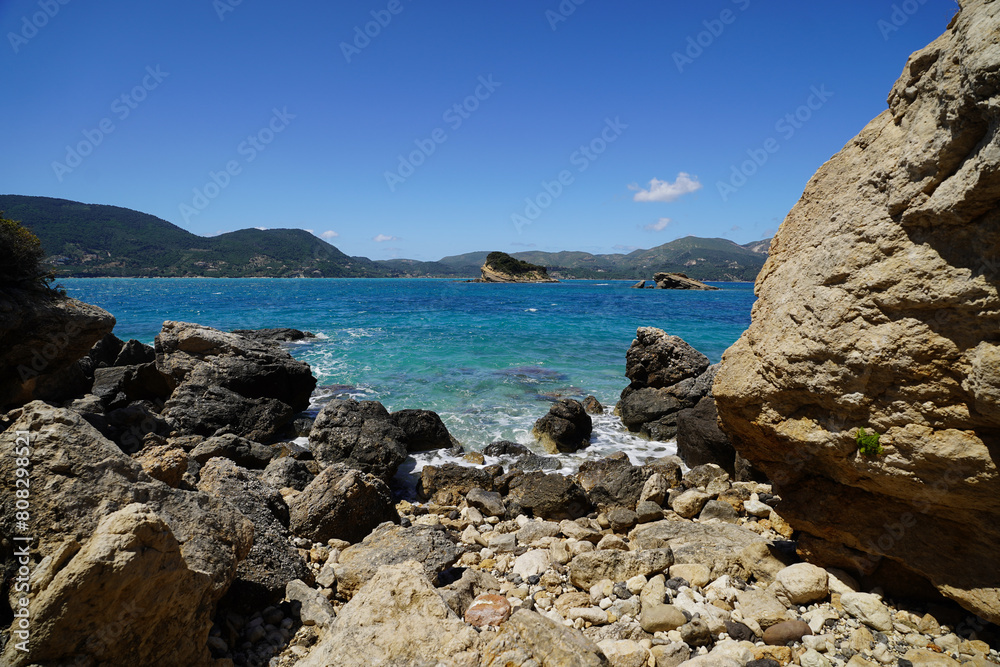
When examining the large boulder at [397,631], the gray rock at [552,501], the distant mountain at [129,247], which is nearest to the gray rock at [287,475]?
the gray rock at [552,501]

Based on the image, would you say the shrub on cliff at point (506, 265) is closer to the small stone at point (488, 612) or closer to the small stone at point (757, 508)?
the small stone at point (757, 508)

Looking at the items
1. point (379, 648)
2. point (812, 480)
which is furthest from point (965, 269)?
point (379, 648)

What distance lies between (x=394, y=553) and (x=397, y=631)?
257 centimetres

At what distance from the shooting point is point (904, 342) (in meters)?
3.81

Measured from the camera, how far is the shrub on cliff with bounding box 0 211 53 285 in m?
8.18

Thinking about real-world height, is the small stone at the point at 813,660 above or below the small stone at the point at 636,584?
above

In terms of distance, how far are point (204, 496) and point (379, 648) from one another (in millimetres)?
2343

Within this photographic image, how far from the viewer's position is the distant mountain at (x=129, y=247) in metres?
129

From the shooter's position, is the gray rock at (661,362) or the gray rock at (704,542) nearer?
the gray rock at (704,542)

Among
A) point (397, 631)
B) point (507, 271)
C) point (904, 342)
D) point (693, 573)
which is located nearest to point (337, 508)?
point (397, 631)

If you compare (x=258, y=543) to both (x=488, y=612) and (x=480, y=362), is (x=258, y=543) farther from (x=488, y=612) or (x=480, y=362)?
(x=480, y=362)

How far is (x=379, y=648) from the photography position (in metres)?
3.23

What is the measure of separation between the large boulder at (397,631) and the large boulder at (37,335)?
30.1 ft

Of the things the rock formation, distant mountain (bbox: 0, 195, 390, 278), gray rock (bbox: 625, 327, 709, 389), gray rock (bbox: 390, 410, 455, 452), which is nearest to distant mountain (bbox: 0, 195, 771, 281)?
distant mountain (bbox: 0, 195, 390, 278)
